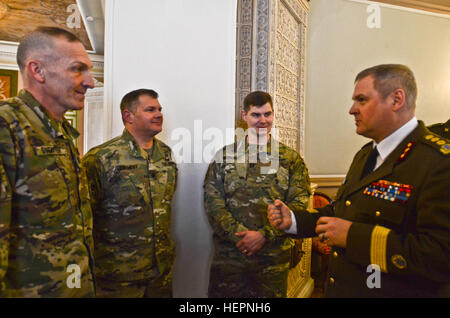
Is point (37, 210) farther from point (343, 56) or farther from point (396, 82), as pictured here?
point (343, 56)

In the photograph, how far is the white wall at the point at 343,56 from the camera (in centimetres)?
333

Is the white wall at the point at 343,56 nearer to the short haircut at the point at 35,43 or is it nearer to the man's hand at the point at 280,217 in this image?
the man's hand at the point at 280,217

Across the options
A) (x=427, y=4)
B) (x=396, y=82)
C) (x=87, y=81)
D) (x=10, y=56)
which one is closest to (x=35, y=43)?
(x=87, y=81)

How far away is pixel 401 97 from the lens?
1.06 metres

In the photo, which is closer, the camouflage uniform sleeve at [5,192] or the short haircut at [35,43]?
the camouflage uniform sleeve at [5,192]

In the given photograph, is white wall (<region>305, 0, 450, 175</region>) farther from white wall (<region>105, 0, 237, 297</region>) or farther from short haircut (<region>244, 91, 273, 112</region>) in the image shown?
white wall (<region>105, 0, 237, 297</region>)

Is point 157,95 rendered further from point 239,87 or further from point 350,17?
point 350,17

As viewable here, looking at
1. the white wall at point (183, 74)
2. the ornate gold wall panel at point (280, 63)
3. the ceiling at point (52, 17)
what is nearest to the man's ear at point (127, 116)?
the white wall at point (183, 74)

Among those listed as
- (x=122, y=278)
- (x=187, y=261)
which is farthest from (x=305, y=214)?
(x=122, y=278)

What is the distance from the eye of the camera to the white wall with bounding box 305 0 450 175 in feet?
10.9

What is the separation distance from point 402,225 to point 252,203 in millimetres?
816

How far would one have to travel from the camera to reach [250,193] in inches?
66.1

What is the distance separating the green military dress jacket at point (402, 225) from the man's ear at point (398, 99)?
0.10 metres
